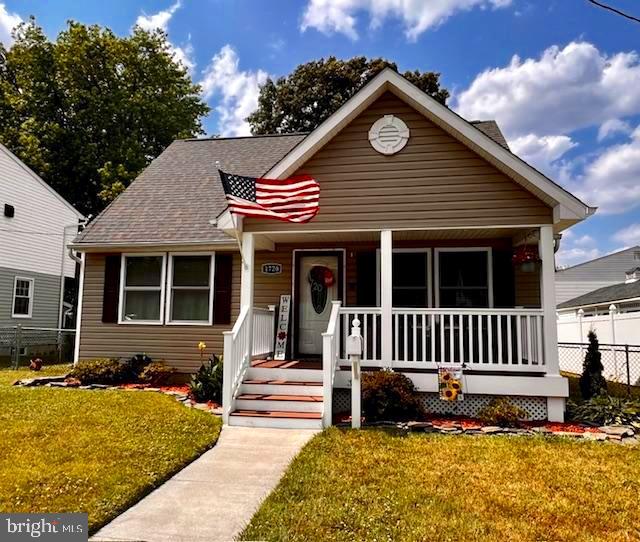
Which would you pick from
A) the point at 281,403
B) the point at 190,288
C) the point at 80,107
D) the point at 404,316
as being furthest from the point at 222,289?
the point at 80,107

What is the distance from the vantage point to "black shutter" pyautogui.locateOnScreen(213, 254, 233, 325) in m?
10.1

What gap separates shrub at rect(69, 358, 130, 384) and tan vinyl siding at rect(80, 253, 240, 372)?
615mm

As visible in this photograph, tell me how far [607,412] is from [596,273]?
94.5 feet

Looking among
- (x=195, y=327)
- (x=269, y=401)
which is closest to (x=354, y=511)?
(x=269, y=401)

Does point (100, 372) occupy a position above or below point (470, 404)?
above

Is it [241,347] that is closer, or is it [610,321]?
[241,347]

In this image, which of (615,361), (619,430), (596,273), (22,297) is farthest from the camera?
(596,273)

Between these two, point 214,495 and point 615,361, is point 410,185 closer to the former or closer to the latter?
point 214,495

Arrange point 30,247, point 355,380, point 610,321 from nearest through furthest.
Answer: point 355,380, point 610,321, point 30,247

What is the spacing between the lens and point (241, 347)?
782 cm

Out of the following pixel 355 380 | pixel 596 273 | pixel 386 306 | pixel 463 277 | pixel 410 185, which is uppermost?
pixel 596 273

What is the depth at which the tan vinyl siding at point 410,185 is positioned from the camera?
7.68 metres

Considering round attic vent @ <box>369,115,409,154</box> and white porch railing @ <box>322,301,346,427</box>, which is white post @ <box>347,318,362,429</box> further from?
round attic vent @ <box>369,115,409,154</box>

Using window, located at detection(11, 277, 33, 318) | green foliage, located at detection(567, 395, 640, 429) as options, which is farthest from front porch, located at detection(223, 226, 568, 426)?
window, located at detection(11, 277, 33, 318)
